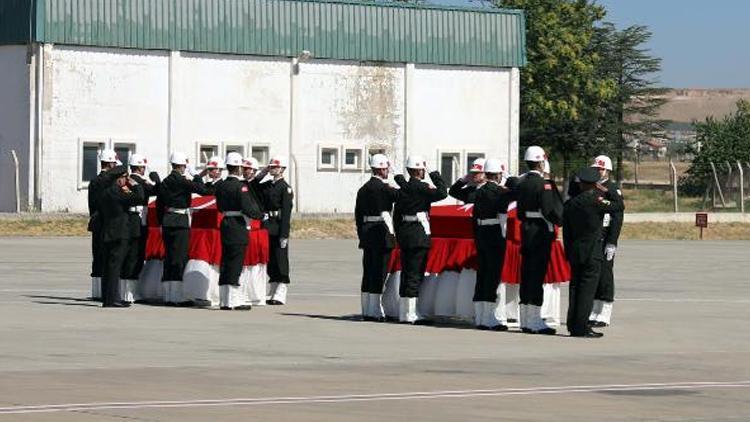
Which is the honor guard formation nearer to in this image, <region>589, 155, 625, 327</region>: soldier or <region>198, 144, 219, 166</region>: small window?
<region>589, 155, 625, 327</region>: soldier

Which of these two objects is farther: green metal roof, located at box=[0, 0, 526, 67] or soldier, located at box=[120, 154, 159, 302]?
green metal roof, located at box=[0, 0, 526, 67]

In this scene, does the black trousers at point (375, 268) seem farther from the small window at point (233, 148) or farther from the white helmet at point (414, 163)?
the small window at point (233, 148)

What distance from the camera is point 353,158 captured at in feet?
206

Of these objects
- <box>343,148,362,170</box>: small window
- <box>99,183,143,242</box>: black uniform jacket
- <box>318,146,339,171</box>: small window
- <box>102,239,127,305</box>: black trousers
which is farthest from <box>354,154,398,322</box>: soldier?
<box>343,148,362,170</box>: small window

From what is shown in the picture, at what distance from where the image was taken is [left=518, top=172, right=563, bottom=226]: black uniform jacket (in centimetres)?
2225

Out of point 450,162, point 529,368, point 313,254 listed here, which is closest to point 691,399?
point 529,368

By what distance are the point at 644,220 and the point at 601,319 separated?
120 ft

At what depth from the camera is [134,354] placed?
1858 cm

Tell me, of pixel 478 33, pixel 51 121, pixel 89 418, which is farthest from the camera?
pixel 478 33

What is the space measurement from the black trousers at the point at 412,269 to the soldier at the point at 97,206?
14.0ft

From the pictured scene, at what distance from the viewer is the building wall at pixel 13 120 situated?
56062 mm

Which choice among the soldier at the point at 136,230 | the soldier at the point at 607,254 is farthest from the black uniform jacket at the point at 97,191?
the soldier at the point at 607,254

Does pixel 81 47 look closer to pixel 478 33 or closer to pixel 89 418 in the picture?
pixel 478 33

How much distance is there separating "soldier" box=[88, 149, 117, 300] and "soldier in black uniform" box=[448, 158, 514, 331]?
521 cm
